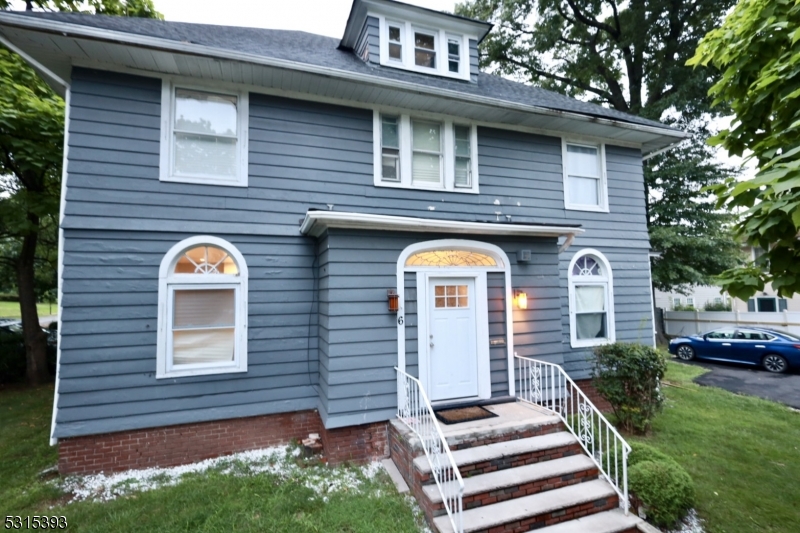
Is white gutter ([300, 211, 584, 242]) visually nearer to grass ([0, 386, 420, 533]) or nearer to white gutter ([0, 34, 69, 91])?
grass ([0, 386, 420, 533])

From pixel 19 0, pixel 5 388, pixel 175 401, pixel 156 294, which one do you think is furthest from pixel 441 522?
pixel 19 0

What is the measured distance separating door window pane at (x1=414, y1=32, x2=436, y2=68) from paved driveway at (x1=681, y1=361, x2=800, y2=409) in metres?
10.6

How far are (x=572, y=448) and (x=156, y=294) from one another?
5.89 meters

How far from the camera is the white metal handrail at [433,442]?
3.60 metres

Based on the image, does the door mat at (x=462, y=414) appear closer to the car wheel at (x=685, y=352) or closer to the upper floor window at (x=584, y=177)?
the upper floor window at (x=584, y=177)

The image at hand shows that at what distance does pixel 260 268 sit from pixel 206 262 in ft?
2.47

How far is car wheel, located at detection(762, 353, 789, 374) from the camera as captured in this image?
35.7 ft

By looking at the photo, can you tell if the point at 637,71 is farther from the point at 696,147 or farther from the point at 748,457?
the point at 748,457

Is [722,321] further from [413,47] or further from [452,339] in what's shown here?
[413,47]

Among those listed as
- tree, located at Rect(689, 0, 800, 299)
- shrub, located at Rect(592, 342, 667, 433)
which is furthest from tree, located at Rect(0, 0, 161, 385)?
shrub, located at Rect(592, 342, 667, 433)

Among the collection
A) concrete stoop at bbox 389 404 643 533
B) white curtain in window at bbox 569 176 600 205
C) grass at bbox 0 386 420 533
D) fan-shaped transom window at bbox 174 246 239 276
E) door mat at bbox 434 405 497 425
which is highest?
white curtain in window at bbox 569 176 600 205

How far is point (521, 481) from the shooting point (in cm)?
404

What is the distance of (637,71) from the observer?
1552 cm

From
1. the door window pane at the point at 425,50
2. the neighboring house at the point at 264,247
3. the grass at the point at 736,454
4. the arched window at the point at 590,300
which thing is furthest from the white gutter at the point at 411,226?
the door window pane at the point at 425,50
